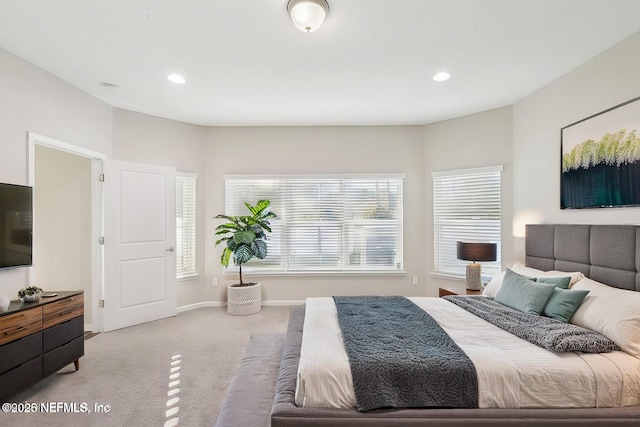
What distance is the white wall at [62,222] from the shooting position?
12.4 feet

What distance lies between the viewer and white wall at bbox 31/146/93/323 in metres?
3.77

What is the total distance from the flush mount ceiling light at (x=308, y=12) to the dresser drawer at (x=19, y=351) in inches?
118

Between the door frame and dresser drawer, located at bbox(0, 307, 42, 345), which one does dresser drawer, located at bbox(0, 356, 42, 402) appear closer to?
dresser drawer, located at bbox(0, 307, 42, 345)

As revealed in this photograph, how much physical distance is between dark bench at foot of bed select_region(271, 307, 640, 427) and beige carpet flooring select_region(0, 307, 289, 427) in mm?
925

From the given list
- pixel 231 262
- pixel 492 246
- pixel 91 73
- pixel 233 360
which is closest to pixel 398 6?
pixel 492 246

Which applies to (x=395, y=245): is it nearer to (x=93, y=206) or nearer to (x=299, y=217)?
→ (x=299, y=217)

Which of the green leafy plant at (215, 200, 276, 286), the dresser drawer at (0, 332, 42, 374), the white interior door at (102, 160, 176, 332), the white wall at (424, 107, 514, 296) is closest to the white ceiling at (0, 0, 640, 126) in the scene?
the white wall at (424, 107, 514, 296)

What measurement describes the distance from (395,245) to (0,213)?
4407 mm

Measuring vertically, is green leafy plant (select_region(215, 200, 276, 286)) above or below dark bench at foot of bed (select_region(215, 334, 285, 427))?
above

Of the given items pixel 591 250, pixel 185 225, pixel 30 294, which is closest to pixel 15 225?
pixel 30 294

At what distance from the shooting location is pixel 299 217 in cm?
482

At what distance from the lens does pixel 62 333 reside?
8.68ft

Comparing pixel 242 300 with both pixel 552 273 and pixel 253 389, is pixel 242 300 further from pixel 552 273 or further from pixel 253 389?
pixel 552 273

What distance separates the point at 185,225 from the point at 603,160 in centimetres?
488
